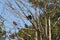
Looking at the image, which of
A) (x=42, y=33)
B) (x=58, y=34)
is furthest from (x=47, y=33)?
(x=58, y=34)

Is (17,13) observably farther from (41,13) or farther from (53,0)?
(53,0)

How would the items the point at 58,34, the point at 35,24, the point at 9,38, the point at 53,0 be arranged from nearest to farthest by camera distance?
the point at 35,24, the point at 53,0, the point at 9,38, the point at 58,34

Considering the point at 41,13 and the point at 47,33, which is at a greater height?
the point at 41,13

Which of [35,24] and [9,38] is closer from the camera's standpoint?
[35,24]

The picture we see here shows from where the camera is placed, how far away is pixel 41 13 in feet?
50.0

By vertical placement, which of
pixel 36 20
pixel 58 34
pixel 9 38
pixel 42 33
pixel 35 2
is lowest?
pixel 58 34

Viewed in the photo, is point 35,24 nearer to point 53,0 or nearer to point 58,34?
point 53,0

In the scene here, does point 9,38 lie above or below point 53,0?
below

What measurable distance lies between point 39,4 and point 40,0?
29 cm

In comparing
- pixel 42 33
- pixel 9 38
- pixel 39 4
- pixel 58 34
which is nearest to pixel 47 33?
pixel 42 33

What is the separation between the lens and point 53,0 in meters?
15.8

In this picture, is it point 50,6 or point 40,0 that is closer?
point 40,0

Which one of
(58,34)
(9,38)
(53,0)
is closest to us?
(53,0)

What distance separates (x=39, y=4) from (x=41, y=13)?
618 millimetres
